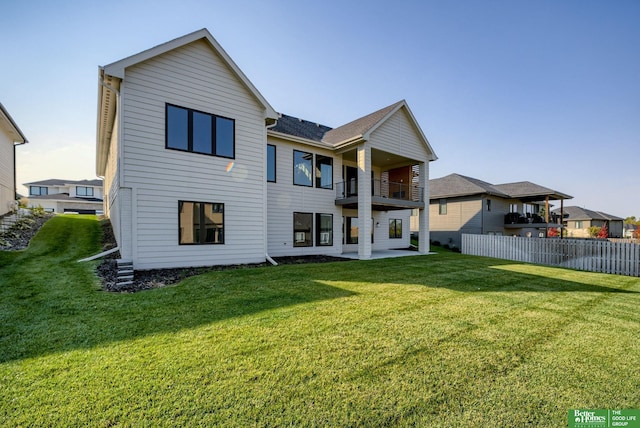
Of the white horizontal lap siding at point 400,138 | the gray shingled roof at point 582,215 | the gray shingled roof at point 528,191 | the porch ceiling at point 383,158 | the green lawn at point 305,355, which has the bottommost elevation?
the green lawn at point 305,355

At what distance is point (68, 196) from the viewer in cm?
3903

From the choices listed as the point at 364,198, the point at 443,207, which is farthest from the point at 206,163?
the point at 443,207

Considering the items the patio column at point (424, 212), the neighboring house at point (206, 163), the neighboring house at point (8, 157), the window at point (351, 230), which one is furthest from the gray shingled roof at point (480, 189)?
the neighboring house at point (8, 157)

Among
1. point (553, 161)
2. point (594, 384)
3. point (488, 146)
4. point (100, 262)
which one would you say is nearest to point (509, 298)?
point (594, 384)

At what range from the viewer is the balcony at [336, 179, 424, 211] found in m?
14.8

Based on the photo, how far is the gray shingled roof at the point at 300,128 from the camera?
14.5 meters

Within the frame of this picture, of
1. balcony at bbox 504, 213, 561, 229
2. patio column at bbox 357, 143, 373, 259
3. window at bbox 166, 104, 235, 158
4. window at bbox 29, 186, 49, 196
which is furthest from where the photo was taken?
window at bbox 29, 186, 49, 196

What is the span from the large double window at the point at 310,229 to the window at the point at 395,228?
5736 millimetres

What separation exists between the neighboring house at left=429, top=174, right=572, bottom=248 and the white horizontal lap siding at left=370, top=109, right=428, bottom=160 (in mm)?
10358

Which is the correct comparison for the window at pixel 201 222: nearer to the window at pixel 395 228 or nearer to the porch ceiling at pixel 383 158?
the porch ceiling at pixel 383 158

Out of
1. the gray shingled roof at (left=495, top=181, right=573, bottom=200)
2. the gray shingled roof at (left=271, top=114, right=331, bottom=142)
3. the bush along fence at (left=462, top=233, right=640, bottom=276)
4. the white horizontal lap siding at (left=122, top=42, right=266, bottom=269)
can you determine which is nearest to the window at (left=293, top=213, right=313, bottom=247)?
the white horizontal lap siding at (left=122, top=42, right=266, bottom=269)

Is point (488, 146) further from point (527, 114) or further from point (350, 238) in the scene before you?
point (350, 238)

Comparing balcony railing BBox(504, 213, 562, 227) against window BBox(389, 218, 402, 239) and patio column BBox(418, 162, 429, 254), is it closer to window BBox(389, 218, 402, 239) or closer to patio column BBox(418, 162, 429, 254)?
window BBox(389, 218, 402, 239)

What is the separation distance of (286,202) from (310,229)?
81.2 inches
